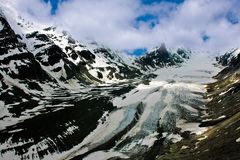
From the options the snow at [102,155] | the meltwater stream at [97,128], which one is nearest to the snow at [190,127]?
the meltwater stream at [97,128]

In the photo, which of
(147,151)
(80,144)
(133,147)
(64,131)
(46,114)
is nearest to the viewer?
(147,151)

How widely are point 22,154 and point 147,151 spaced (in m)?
34.6

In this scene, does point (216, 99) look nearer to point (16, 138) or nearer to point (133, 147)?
point (133, 147)

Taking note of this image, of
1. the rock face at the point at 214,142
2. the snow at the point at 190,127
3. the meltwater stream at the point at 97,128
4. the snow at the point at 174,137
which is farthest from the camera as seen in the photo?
the snow at the point at 190,127

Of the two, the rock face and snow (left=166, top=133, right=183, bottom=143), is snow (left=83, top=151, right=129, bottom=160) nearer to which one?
the rock face

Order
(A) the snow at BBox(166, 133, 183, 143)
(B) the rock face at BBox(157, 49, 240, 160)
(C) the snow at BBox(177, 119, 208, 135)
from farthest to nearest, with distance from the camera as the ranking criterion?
(C) the snow at BBox(177, 119, 208, 135) < (A) the snow at BBox(166, 133, 183, 143) < (B) the rock face at BBox(157, 49, 240, 160)

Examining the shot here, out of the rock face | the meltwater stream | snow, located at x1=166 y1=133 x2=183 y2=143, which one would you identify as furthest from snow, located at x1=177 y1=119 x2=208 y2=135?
snow, located at x1=166 y1=133 x2=183 y2=143

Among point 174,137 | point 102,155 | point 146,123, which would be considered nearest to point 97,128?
point 146,123

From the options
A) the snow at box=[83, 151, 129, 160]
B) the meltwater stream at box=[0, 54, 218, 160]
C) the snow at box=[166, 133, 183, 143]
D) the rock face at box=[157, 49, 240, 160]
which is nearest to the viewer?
the rock face at box=[157, 49, 240, 160]

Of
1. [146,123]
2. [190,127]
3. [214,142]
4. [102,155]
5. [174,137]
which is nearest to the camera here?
[214,142]

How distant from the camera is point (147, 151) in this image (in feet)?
368

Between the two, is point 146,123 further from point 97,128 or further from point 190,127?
point 190,127

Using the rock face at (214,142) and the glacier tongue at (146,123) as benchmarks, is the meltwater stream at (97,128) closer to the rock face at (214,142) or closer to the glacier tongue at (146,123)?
the glacier tongue at (146,123)

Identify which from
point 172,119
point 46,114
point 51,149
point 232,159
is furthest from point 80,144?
point 232,159
